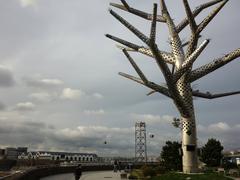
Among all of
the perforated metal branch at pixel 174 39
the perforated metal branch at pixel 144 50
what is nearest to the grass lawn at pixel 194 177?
the perforated metal branch at pixel 174 39

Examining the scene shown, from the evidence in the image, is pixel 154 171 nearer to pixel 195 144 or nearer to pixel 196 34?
pixel 195 144

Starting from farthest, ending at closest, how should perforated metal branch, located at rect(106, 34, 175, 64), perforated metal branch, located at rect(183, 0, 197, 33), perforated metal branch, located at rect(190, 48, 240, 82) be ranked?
perforated metal branch, located at rect(106, 34, 175, 64) → perforated metal branch, located at rect(190, 48, 240, 82) → perforated metal branch, located at rect(183, 0, 197, 33)

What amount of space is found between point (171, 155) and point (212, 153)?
26.8 metres

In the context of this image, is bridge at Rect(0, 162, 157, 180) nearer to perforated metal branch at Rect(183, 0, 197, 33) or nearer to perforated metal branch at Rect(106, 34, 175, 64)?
perforated metal branch at Rect(106, 34, 175, 64)

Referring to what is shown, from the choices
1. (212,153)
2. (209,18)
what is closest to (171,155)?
(209,18)

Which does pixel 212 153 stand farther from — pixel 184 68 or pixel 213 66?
pixel 184 68

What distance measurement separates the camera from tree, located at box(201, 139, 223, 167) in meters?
71.2

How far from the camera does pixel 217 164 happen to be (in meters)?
71.8

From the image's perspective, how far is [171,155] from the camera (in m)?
47.3

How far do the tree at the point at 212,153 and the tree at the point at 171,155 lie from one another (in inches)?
974

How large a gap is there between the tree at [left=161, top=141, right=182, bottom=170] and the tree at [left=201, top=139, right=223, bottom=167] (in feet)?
81.1

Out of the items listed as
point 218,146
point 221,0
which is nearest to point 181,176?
point 221,0

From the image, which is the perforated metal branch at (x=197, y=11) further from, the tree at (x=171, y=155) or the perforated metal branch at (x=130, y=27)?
the tree at (x=171, y=155)

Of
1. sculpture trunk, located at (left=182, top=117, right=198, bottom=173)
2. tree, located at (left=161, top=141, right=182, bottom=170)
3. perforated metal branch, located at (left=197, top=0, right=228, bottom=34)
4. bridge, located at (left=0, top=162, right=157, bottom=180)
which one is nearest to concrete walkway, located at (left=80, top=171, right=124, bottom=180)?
bridge, located at (left=0, top=162, right=157, bottom=180)
